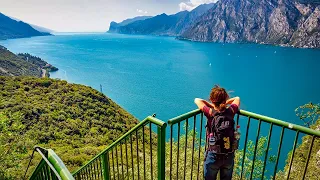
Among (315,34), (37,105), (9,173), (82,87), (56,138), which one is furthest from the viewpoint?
(315,34)

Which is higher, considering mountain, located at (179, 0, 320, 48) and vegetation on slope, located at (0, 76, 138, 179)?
mountain, located at (179, 0, 320, 48)

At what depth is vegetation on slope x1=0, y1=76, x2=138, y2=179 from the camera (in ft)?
77.7

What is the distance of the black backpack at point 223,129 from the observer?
8.59 ft

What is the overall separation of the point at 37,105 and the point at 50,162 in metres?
32.1

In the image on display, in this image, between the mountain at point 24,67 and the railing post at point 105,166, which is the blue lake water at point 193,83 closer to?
the mountain at point 24,67

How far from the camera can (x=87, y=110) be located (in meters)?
34.2

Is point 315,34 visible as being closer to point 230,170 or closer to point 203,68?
point 203,68

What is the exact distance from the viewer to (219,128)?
8.58ft

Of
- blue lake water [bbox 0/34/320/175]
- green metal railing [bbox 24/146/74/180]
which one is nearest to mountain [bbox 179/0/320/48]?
blue lake water [bbox 0/34/320/175]

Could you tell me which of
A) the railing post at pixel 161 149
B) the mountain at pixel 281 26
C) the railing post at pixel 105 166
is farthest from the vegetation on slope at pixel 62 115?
the mountain at pixel 281 26

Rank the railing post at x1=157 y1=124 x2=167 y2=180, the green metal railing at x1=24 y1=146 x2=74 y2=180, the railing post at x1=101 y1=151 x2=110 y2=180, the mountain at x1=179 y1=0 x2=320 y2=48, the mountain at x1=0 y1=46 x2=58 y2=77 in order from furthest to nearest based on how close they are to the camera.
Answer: the mountain at x1=179 y1=0 x2=320 y2=48 < the mountain at x1=0 y1=46 x2=58 y2=77 < the railing post at x1=101 y1=151 x2=110 y2=180 < the railing post at x1=157 y1=124 x2=167 y2=180 < the green metal railing at x1=24 y1=146 x2=74 y2=180

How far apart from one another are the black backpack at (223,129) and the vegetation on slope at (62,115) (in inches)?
582

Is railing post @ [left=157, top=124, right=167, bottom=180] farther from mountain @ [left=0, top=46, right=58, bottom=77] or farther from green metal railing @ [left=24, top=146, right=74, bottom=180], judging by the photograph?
mountain @ [left=0, top=46, right=58, bottom=77]

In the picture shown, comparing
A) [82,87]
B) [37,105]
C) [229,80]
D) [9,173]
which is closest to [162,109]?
[82,87]
